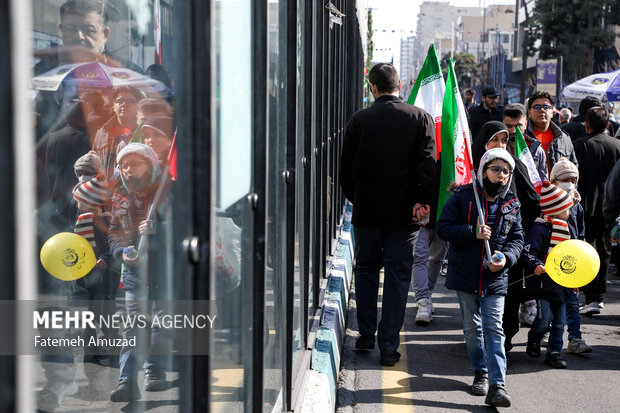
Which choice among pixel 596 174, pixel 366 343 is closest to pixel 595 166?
pixel 596 174

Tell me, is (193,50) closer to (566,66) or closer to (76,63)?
(76,63)

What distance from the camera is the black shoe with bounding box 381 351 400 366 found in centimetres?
630

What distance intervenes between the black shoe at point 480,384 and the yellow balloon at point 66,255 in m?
3.47

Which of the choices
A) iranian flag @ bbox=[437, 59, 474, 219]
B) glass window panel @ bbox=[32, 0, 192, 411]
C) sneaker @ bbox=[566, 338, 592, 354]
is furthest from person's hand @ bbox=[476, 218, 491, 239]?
glass window panel @ bbox=[32, 0, 192, 411]

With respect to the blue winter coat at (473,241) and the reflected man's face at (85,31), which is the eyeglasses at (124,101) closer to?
the reflected man's face at (85,31)

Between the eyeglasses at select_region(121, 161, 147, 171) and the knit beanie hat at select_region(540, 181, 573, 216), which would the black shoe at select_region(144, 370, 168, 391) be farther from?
the knit beanie hat at select_region(540, 181, 573, 216)

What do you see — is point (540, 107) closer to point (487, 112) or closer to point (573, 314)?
point (573, 314)

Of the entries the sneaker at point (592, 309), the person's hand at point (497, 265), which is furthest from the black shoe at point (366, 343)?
the sneaker at point (592, 309)

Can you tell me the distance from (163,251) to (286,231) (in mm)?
2024

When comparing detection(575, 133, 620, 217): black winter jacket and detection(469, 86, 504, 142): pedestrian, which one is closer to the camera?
detection(575, 133, 620, 217): black winter jacket

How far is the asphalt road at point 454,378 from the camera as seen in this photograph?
5559 millimetres

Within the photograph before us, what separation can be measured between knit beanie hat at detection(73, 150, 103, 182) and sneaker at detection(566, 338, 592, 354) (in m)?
4.99

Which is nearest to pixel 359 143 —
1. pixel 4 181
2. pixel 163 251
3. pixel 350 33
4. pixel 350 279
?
pixel 350 279

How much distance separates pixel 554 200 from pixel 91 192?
430cm
